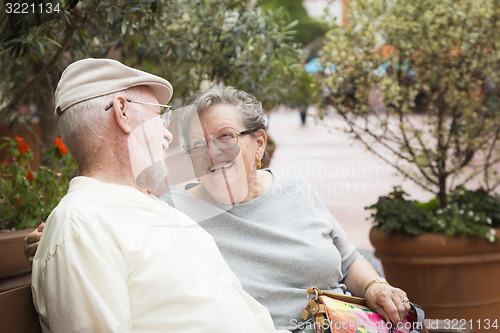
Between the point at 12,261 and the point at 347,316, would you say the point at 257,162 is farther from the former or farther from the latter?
the point at 12,261

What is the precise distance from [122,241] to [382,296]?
1181mm

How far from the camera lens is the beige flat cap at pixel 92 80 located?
163 cm

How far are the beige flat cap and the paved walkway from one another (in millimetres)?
5000

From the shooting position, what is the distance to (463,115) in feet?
14.3

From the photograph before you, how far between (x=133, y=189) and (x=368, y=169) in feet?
35.3

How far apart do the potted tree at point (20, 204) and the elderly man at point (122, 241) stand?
1531mm

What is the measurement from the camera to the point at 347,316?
210 cm

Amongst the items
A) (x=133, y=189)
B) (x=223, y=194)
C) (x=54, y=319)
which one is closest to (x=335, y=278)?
(x=223, y=194)

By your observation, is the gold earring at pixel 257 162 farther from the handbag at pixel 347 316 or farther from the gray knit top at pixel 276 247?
the handbag at pixel 347 316

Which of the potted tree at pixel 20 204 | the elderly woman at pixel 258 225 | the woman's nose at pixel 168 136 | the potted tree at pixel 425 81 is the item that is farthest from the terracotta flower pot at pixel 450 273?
the woman's nose at pixel 168 136

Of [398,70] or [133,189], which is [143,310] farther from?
[398,70]

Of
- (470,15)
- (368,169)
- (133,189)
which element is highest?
(470,15)

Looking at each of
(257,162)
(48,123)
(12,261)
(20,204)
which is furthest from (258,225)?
(48,123)
